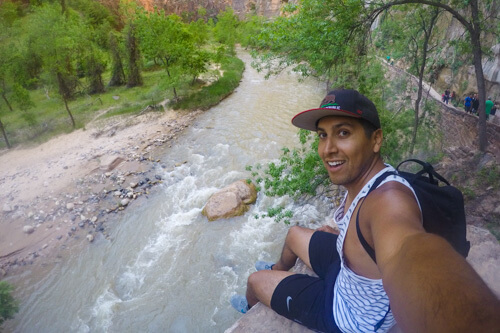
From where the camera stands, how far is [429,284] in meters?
0.83

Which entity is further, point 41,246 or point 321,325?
point 41,246

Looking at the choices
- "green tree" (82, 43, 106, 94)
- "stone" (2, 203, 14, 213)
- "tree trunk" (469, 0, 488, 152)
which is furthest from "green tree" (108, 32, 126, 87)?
"tree trunk" (469, 0, 488, 152)

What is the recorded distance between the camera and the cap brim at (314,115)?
67.7 inches

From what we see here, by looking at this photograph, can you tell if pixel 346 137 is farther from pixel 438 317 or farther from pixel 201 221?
pixel 201 221

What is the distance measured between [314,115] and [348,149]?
0.34m

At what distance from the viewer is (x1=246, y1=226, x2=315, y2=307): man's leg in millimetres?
2535

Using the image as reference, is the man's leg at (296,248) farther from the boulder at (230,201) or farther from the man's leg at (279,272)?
the boulder at (230,201)

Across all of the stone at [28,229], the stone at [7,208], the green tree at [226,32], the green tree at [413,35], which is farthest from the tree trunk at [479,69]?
the green tree at [226,32]

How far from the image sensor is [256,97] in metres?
18.9

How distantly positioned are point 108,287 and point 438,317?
7328 mm

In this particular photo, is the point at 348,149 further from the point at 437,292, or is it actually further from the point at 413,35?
the point at 413,35

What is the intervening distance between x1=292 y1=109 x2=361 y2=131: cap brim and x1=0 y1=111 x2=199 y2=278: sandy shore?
8.02m

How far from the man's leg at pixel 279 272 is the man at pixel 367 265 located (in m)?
0.01

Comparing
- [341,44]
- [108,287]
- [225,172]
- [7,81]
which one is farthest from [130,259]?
[7,81]
